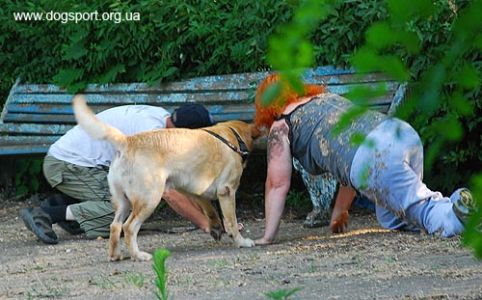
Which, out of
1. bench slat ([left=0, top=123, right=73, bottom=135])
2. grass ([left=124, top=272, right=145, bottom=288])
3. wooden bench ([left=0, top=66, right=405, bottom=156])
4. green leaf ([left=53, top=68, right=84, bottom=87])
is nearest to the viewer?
grass ([left=124, top=272, right=145, bottom=288])

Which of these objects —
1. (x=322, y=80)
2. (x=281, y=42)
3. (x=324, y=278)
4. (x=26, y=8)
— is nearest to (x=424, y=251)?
(x=324, y=278)

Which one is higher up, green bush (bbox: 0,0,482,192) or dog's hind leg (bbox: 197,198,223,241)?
green bush (bbox: 0,0,482,192)

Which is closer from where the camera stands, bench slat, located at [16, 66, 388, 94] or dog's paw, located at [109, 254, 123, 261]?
dog's paw, located at [109, 254, 123, 261]

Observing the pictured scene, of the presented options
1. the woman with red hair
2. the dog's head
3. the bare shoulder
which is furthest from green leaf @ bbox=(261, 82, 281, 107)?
the dog's head

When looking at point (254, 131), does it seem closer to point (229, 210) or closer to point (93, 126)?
point (229, 210)

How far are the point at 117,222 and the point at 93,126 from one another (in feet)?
2.44

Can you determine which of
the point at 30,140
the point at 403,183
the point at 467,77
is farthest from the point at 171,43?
the point at 467,77

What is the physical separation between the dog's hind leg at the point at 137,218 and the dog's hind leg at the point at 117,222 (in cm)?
7

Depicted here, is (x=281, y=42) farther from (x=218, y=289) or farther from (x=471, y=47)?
(x=218, y=289)

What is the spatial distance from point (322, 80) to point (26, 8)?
3.16m

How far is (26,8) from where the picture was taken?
34.1ft

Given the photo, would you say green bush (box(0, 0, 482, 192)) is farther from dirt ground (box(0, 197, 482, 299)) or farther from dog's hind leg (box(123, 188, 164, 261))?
dog's hind leg (box(123, 188, 164, 261))

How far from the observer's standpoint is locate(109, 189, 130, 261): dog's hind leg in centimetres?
692

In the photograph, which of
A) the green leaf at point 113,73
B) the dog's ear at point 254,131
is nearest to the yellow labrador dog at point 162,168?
the dog's ear at point 254,131
